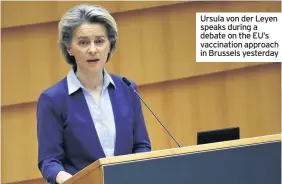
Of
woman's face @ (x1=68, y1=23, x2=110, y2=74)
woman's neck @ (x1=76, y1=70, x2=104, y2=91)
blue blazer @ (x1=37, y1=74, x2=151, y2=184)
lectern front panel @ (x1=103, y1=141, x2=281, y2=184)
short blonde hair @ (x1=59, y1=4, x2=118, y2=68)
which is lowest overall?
lectern front panel @ (x1=103, y1=141, x2=281, y2=184)

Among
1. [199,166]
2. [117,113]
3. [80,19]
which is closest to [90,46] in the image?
[80,19]

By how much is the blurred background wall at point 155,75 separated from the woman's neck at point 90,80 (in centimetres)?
83

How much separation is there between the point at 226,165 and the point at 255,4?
5.45 ft

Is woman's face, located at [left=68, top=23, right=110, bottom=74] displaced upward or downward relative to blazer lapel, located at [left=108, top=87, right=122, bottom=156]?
upward

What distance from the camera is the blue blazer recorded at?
1905 millimetres

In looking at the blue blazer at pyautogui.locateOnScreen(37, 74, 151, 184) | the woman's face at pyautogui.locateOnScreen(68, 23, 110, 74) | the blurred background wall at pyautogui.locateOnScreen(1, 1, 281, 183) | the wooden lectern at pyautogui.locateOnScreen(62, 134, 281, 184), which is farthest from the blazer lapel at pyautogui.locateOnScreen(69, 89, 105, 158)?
the blurred background wall at pyautogui.locateOnScreen(1, 1, 281, 183)

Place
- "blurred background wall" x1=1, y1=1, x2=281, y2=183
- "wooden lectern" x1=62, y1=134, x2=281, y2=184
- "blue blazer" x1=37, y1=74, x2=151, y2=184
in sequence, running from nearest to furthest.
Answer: "wooden lectern" x1=62, y1=134, x2=281, y2=184
"blue blazer" x1=37, y1=74, x2=151, y2=184
"blurred background wall" x1=1, y1=1, x2=281, y2=183

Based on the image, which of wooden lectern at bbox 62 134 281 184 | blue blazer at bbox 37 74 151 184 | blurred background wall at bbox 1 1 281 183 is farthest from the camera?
blurred background wall at bbox 1 1 281 183

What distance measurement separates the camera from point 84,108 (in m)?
1.96

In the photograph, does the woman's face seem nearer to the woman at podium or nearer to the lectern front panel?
the woman at podium

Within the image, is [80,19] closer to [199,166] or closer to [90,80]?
[90,80]

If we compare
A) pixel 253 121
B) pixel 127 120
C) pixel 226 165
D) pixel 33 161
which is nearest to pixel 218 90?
pixel 253 121

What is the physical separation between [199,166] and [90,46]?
1.59ft

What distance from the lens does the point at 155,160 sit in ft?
5.29
